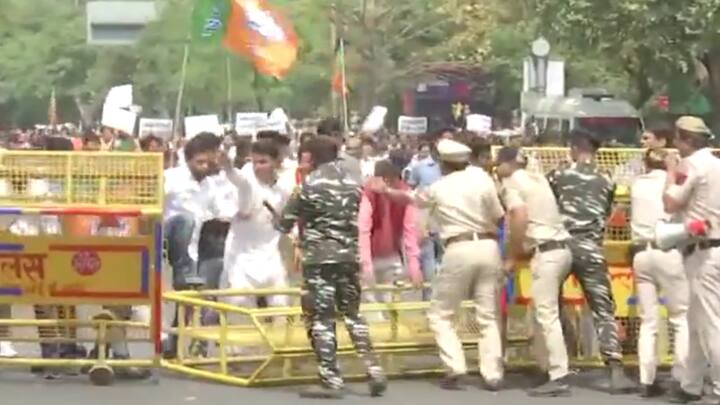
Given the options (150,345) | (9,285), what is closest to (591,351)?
(150,345)

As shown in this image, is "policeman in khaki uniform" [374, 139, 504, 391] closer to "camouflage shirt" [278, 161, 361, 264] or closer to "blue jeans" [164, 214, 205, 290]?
"camouflage shirt" [278, 161, 361, 264]

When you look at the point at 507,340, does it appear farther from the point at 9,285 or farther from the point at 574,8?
the point at 574,8

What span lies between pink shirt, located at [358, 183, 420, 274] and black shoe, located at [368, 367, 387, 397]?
1575 mm

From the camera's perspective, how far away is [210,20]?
2333 centimetres

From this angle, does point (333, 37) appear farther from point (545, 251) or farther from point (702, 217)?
point (702, 217)

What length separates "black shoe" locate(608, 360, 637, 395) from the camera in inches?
484

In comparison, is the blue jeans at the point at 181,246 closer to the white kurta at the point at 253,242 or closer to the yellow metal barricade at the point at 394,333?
the white kurta at the point at 253,242

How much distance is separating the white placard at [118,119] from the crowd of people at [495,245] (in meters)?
5.94

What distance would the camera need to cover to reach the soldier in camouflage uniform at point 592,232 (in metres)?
12.2

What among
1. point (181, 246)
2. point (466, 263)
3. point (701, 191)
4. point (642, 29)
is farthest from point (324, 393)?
point (642, 29)

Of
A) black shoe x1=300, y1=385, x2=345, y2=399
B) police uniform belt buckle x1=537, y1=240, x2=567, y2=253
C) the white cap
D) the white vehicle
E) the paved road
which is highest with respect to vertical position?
the white vehicle

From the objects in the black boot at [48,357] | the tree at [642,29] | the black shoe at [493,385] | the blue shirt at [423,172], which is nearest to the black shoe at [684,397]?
the black shoe at [493,385]

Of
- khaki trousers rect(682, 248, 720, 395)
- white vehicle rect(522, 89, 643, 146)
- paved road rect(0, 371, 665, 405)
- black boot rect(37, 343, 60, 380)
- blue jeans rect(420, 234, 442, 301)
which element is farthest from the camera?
white vehicle rect(522, 89, 643, 146)

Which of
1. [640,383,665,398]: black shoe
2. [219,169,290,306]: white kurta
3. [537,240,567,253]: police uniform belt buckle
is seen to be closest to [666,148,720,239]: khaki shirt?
[537,240,567,253]: police uniform belt buckle
